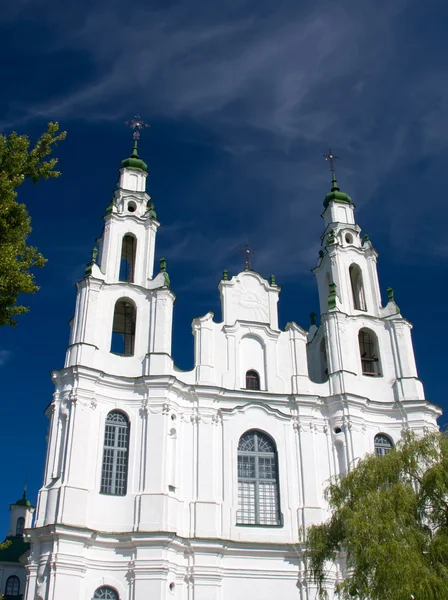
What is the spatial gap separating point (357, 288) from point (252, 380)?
9019 millimetres

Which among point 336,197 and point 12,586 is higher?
point 336,197

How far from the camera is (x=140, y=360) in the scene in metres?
27.4

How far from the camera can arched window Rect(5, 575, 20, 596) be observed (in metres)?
41.7

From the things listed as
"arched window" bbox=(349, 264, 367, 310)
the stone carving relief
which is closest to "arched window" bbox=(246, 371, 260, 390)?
the stone carving relief

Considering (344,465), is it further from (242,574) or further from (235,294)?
(235,294)

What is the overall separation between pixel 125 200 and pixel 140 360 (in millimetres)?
9395

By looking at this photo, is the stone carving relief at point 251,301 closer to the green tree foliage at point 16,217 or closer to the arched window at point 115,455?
the arched window at point 115,455

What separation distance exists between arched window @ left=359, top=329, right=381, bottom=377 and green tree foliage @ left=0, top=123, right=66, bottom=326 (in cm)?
2014

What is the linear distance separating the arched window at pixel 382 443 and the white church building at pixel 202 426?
2.8 inches

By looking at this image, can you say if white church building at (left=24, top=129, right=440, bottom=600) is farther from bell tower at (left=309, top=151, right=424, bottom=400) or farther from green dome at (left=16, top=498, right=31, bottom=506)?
green dome at (left=16, top=498, right=31, bottom=506)

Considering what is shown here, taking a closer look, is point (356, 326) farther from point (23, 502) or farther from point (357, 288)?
point (23, 502)

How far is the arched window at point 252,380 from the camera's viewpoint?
1136 inches

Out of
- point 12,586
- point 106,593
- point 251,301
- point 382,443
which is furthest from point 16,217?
point 12,586

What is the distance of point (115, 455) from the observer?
82.0 feet
